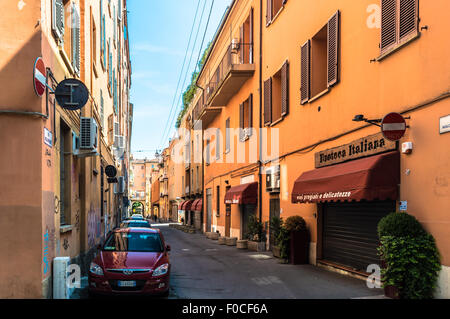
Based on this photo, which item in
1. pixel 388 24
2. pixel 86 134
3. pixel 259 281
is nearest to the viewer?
pixel 388 24

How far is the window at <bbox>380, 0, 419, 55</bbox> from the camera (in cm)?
831

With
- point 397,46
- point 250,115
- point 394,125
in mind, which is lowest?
point 394,125

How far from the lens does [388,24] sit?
9.20 metres

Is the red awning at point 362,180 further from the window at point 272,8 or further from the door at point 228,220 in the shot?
the door at point 228,220

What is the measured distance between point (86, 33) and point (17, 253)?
9.21 meters

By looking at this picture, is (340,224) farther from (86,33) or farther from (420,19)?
(86,33)

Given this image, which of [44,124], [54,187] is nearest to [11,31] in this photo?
[44,124]

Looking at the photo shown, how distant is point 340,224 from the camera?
11.8 metres

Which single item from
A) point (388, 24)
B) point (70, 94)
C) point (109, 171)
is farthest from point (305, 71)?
point (109, 171)

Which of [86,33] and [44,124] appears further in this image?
[86,33]

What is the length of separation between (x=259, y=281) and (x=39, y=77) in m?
6.88

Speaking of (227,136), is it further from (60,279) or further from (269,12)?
(60,279)

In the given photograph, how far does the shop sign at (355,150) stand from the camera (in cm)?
930

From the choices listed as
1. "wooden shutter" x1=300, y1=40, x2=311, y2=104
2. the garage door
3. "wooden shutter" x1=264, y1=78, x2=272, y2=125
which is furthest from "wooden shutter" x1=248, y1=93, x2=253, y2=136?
the garage door
